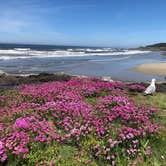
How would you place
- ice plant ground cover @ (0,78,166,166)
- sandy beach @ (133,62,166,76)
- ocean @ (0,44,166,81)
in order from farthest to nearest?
sandy beach @ (133,62,166,76) → ocean @ (0,44,166,81) → ice plant ground cover @ (0,78,166,166)

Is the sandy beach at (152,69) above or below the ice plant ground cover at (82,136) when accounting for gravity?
below

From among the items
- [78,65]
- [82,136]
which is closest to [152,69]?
[78,65]

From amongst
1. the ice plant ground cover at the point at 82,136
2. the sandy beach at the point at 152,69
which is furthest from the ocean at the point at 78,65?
the ice plant ground cover at the point at 82,136

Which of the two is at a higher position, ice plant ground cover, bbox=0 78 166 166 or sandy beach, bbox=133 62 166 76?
ice plant ground cover, bbox=0 78 166 166

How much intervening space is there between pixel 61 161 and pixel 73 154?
0.42 meters

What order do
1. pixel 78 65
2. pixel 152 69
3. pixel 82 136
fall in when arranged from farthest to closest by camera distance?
pixel 78 65
pixel 152 69
pixel 82 136

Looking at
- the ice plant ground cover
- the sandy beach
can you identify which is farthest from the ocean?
the ice plant ground cover

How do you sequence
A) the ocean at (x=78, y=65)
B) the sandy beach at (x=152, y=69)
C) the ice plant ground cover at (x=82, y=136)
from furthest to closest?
1. the sandy beach at (x=152, y=69)
2. the ocean at (x=78, y=65)
3. the ice plant ground cover at (x=82, y=136)

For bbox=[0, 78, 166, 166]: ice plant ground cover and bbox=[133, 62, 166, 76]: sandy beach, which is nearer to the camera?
bbox=[0, 78, 166, 166]: ice plant ground cover

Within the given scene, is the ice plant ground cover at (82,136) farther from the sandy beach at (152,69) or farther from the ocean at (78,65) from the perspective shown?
the sandy beach at (152,69)

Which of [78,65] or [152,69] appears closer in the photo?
[152,69]

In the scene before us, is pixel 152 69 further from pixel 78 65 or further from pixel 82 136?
pixel 82 136

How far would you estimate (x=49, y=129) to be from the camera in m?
5.81

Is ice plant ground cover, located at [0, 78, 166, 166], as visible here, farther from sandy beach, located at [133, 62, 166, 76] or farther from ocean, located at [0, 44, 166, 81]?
sandy beach, located at [133, 62, 166, 76]
